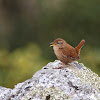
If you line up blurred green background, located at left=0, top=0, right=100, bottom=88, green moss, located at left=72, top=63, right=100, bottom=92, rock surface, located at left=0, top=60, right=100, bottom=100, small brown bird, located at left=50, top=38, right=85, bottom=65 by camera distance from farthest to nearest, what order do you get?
1. blurred green background, located at left=0, top=0, right=100, bottom=88
2. small brown bird, located at left=50, top=38, right=85, bottom=65
3. green moss, located at left=72, top=63, right=100, bottom=92
4. rock surface, located at left=0, top=60, right=100, bottom=100

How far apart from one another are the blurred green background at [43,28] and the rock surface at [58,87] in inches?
159

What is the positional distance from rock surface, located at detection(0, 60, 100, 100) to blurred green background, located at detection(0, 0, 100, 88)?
13.2 feet

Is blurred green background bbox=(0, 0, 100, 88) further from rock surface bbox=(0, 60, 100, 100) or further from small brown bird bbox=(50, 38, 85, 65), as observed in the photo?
rock surface bbox=(0, 60, 100, 100)

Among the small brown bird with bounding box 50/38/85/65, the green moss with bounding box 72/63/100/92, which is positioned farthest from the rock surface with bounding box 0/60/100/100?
the small brown bird with bounding box 50/38/85/65

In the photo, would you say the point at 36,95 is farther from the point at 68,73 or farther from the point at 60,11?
the point at 60,11

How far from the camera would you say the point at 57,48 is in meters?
3.34

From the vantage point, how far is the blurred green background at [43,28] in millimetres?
7301

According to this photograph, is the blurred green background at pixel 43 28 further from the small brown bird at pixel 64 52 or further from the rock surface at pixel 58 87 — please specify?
the rock surface at pixel 58 87

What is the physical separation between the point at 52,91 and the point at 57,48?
93 cm

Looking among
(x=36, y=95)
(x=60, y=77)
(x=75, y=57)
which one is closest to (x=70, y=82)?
(x=60, y=77)

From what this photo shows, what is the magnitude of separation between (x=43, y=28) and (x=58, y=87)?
833 centimetres

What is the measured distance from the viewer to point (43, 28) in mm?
10766

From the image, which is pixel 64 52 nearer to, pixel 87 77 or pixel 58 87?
pixel 87 77

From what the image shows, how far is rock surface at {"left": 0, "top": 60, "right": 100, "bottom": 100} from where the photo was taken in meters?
2.45
